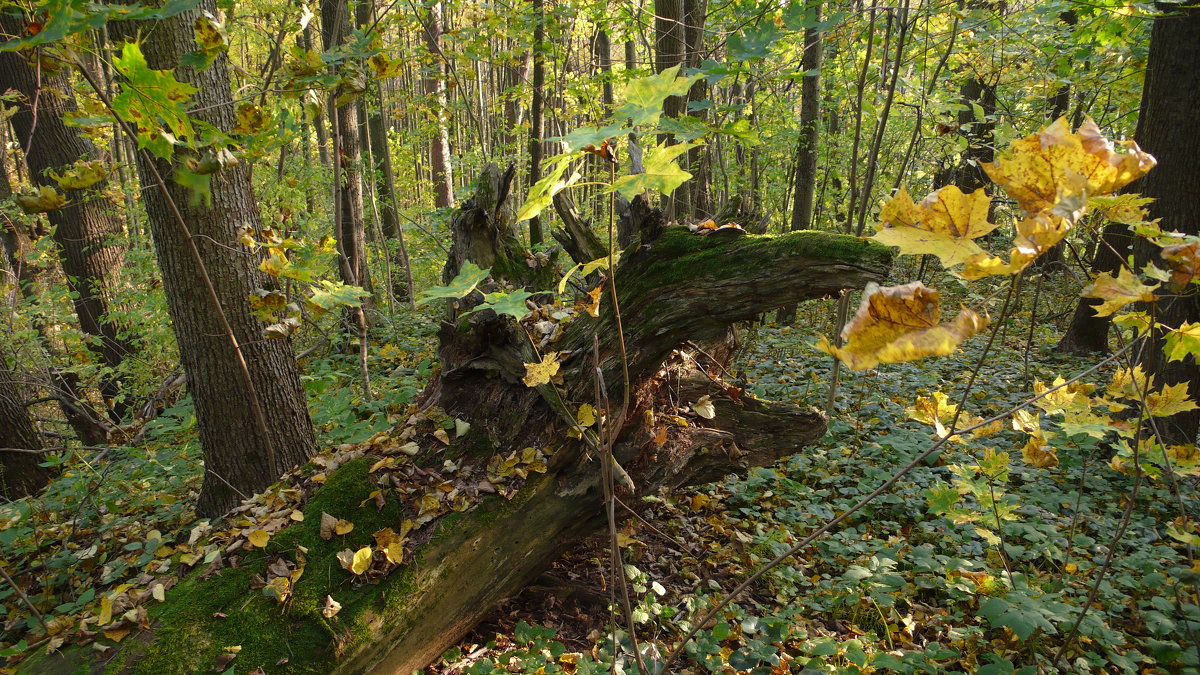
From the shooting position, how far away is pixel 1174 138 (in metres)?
3.75

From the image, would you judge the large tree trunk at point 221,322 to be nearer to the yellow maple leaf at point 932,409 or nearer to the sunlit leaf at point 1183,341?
the yellow maple leaf at point 932,409

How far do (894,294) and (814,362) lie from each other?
17.2 feet

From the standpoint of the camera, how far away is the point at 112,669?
2061 millimetres

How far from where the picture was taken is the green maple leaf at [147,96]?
1.78m

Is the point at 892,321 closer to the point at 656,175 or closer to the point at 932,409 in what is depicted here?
the point at 656,175

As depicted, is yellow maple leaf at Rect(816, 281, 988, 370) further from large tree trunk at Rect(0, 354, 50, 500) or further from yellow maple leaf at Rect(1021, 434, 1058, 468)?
large tree trunk at Rect(0, 354, 50, 500)

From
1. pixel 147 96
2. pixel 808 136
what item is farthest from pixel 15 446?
pixel 808 136

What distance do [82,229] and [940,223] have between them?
8.41 metres

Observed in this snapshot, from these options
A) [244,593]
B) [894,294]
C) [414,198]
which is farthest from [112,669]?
[414,198]

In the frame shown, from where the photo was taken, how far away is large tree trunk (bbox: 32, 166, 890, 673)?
86.2 inches

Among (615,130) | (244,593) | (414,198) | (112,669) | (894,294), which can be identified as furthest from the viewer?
(414,198)

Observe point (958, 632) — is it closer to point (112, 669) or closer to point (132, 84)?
point (112, 669)

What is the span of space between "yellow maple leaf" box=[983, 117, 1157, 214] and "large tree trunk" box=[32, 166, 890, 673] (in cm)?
92

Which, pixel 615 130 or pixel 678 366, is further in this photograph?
pixel 678 366
